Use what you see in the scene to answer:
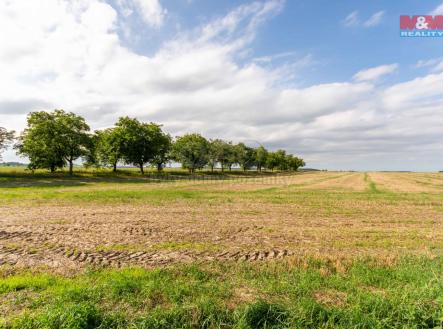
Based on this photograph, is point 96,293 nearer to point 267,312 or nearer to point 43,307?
point 43,307

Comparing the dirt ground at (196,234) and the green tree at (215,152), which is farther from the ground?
the green tree at (215,152)

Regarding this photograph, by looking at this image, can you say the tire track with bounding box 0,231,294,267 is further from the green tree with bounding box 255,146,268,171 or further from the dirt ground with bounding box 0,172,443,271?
the green tree with bounding box 255,146,268,171

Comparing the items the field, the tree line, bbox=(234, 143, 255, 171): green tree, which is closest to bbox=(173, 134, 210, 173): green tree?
the tree line

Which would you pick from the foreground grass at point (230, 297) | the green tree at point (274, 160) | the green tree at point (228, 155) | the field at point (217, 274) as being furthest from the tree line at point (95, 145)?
the green tree at point (274, 160)

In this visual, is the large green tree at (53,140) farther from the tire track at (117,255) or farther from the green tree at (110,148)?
the tire track at (117,255)

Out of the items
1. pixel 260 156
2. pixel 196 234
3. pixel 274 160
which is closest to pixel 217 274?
pixel 196 234

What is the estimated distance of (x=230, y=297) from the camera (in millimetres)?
4984

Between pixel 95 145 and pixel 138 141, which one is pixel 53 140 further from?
pixel 138 141

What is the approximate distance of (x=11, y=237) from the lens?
29.5 ft

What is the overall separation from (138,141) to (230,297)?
5500 cm

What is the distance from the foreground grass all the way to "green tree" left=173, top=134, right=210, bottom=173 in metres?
66.2

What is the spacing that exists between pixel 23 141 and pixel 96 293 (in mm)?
56277

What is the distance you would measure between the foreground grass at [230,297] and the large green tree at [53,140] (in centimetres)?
4997

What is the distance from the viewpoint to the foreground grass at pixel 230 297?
4.21 meters
